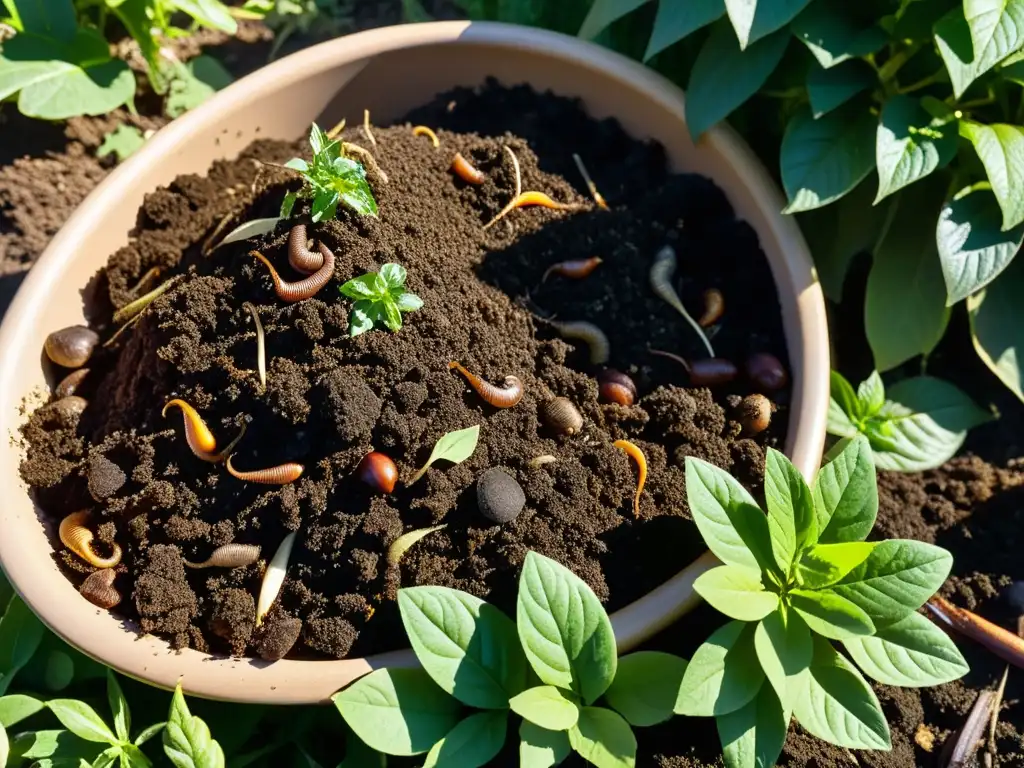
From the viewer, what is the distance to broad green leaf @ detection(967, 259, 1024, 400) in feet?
7.57

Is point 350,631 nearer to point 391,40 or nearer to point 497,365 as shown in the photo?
point 497,365

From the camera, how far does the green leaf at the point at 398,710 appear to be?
Result: 5.24 ft

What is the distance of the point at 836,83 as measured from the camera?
6.89ft

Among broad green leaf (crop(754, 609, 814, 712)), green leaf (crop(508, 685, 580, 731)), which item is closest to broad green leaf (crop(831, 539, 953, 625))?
broad green leaf (crop(754, 609, 814, 712))

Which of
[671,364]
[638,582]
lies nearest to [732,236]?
[671,364]

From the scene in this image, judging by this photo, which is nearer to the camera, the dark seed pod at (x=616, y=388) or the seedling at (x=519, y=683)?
the seedling at (x=519, y=683)

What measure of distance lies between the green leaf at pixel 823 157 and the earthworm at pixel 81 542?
5.51 ft

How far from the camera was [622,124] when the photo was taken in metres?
2.39

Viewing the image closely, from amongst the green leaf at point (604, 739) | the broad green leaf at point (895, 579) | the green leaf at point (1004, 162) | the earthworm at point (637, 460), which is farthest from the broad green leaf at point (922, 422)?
the green leaf at point (604, 739)

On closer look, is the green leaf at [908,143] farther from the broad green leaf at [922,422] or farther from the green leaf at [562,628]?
the green leaf at [562,628]

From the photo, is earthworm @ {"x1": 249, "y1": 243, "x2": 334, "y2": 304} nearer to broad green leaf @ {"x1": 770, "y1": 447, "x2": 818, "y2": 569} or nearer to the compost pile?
the compost pile

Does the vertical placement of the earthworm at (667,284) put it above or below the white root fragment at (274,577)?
above

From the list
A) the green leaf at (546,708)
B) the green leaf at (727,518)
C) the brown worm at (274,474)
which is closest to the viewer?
the green leaf at (546,708)

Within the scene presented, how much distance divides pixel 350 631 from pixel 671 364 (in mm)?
948
